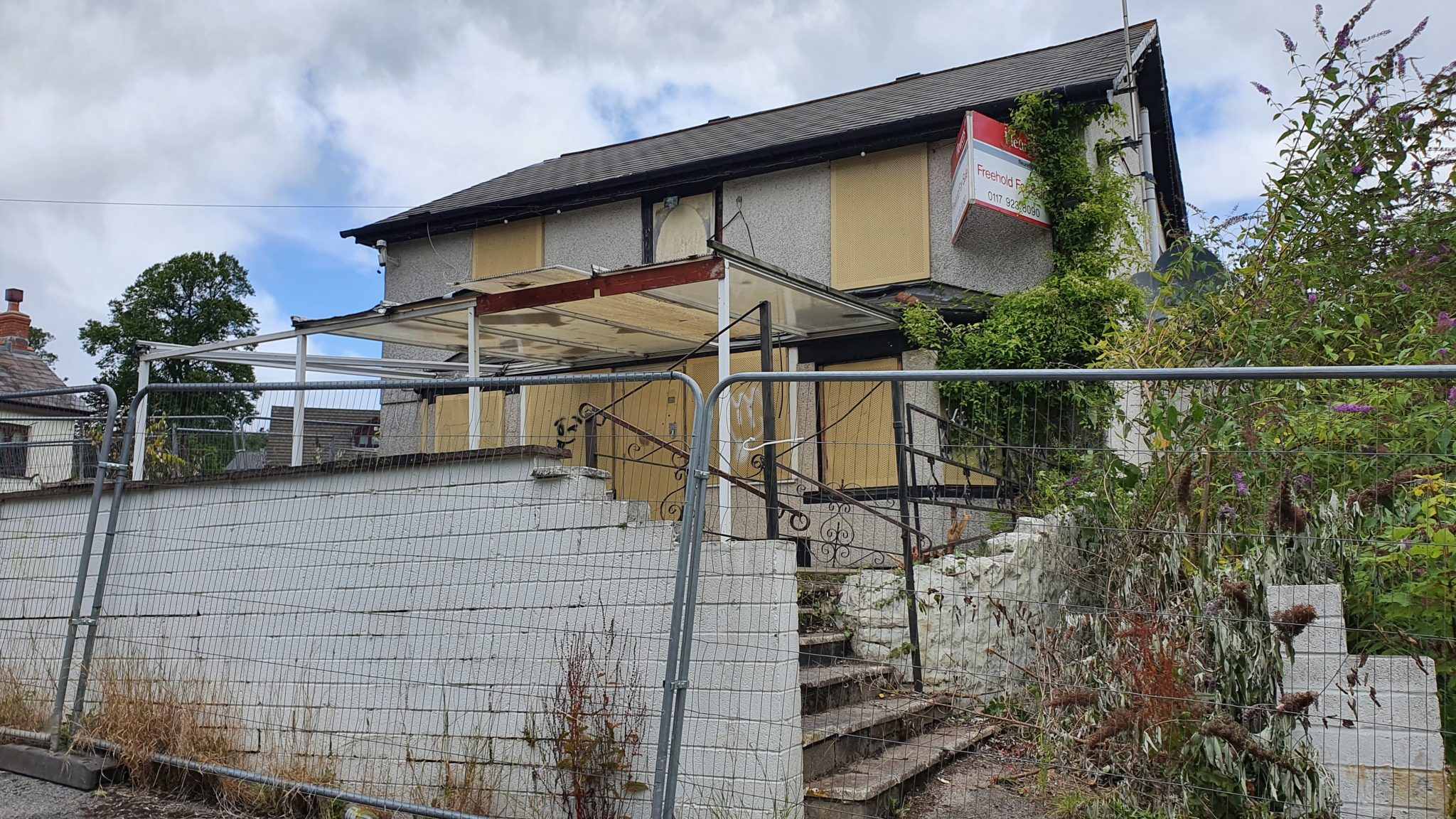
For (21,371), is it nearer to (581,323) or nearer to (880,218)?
(581,323)

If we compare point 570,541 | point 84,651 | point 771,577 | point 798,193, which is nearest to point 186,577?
point 84,651

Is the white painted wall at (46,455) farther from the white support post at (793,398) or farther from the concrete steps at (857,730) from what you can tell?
the white support post at (793,398)

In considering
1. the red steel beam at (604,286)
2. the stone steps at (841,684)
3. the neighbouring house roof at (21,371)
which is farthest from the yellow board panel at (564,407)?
the neighbouring house roof at (21,371)

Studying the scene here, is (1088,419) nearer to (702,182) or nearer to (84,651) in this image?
(84,651)

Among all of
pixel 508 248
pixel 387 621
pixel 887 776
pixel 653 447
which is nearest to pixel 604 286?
pixel 653 447

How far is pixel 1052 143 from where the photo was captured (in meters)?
11.1

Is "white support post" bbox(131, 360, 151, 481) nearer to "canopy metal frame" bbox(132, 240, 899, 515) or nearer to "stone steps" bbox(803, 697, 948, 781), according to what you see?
"canopy metal frame" bbox(132, 240, 899, 515)

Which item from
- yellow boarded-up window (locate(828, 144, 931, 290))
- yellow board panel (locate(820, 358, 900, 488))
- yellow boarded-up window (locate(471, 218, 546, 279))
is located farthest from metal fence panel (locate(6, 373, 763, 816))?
yellow boarded-up window (locate(471, 218, 546, 279))

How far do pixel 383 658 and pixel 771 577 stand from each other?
217 cm

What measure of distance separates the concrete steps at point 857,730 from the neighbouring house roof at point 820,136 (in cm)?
634

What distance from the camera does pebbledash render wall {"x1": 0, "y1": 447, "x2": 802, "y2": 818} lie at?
457 cm

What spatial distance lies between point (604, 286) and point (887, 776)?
4621mm

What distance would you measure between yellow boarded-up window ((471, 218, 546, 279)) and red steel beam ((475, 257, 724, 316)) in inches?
215

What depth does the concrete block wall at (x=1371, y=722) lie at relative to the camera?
3.90 metres
